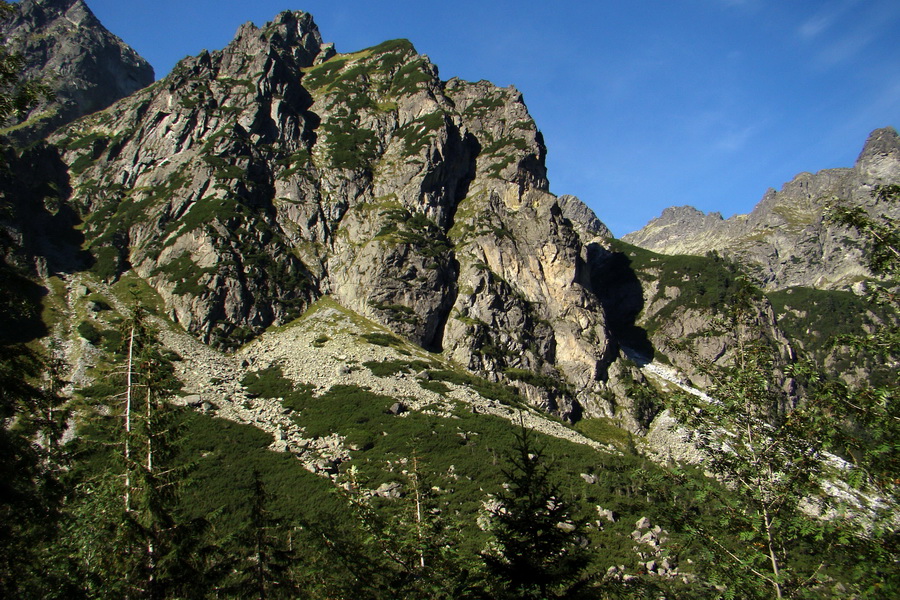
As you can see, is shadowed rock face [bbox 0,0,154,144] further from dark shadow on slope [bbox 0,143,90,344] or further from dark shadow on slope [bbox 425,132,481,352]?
dark shadow on slope [bbox 425,132,481,352]

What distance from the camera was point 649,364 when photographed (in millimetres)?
100625

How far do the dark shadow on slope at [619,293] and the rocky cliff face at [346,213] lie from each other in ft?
96.4

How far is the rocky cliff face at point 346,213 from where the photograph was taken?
256 ft

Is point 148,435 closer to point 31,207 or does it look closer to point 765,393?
point 765,393

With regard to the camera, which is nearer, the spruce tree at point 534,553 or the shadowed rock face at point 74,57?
the spruce tree at point 534,553

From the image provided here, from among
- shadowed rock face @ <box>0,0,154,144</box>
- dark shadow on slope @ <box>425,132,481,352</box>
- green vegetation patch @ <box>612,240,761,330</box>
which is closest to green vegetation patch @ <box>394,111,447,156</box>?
dark shadow on slope @ <box>425,132,481,352</box>

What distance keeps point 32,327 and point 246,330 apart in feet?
82.9

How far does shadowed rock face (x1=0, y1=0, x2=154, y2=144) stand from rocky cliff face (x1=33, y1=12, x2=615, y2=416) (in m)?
19.5

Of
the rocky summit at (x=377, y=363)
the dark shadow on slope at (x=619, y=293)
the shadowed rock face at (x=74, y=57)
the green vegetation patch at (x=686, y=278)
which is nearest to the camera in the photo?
the rocky summit at (x=377, y=363)

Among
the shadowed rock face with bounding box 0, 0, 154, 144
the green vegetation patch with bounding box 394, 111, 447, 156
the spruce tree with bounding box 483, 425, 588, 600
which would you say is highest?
the shadowed rock face with bounding box 0, 0, 154, 144

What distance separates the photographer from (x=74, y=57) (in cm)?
14138

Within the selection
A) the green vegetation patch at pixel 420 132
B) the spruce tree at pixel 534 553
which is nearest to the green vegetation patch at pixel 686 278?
the green vegetation patch at pixel 420 132

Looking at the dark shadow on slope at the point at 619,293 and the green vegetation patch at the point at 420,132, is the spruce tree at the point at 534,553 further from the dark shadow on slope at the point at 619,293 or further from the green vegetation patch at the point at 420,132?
the dark shadow on slope at the point at 619,293

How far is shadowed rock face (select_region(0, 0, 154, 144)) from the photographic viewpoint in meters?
130
